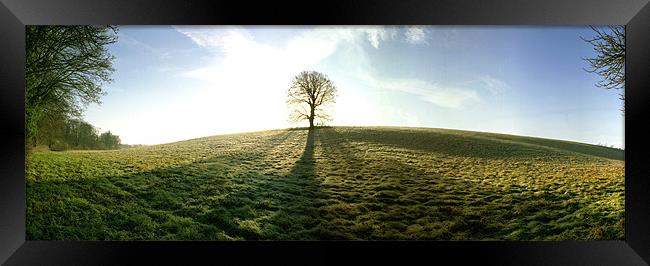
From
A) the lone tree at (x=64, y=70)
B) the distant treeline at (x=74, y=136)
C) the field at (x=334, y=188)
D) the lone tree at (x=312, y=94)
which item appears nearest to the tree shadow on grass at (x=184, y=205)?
the field at (x=334, y=188)

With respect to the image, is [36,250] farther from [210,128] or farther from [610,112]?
[610,112]

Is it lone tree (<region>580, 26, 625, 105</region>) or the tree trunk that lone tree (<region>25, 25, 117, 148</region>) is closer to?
the tree trunk

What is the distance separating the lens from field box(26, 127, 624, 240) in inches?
143

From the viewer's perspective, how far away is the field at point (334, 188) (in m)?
3.62

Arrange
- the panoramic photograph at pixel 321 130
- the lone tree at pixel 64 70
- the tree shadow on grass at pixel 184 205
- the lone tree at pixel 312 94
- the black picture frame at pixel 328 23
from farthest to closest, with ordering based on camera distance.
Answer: the lone tree at pixel 312 94, the lone tree at pixel 64 70, the panoramic photograph at pixel 321 130, the tree shadow on grass at pixel 184 205, the black picture frame at pixel 328 23

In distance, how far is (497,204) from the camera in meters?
3.79

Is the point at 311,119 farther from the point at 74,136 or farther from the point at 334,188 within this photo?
the point at 74,136

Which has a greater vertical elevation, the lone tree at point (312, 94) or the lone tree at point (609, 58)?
the lone tree at point (609, 58)

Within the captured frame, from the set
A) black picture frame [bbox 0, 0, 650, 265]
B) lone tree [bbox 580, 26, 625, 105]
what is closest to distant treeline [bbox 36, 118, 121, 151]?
black picture frame [bbox 0, 0, 650, 265]

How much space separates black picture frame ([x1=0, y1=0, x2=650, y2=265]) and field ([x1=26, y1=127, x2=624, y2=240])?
0.56m

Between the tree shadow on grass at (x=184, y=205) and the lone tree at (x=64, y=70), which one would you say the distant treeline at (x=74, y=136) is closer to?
the lone tree at (x=64, y=70)

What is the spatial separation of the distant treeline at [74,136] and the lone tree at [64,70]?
0.23 feet

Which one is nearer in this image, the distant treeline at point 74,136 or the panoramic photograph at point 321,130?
the panoramic photograph at point 321,130

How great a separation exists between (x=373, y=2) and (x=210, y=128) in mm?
2978
